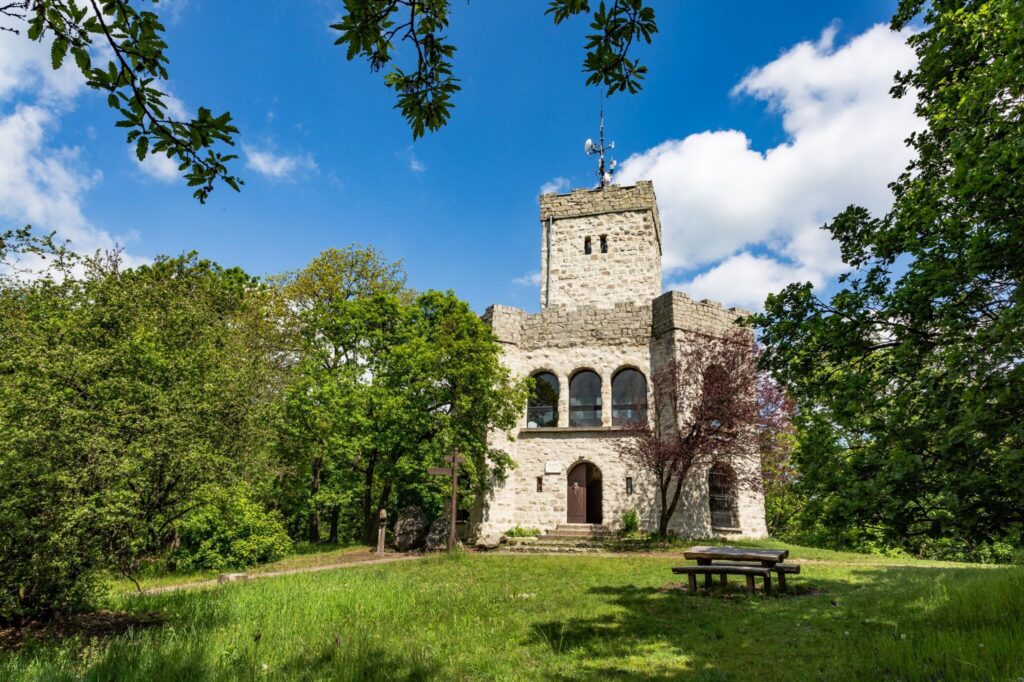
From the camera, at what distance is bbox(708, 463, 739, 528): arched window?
16.7 meters

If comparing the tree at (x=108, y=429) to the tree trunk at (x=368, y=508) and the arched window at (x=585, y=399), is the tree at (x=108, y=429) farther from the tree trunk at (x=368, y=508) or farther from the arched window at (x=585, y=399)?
the arched window at (x=585, y=399)

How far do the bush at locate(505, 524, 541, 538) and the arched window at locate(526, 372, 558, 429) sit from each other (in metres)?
3.54

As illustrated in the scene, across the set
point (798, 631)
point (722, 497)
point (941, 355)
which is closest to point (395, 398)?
point (722, 497)

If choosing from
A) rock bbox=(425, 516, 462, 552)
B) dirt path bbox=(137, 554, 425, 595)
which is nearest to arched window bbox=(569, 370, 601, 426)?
rock bbox=(425, 516, 462, 552)

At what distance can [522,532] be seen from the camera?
16938 mm

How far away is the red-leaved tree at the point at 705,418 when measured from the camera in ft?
49.3

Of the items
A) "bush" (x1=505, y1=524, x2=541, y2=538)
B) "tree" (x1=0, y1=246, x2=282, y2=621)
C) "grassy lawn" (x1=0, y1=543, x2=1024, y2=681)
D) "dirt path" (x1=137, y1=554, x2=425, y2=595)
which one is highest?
"tree" (x1=0, y1=246, x2=282, y2=621)

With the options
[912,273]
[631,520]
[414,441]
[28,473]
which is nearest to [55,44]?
[28,473]

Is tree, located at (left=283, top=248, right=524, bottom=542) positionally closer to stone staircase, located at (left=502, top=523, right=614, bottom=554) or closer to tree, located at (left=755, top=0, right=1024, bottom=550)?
stone staircase, located at (left=502, top=523, right=614, bottom=554)

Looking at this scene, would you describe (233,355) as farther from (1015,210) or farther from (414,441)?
(1015,210)

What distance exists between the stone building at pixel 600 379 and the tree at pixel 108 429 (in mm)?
8494

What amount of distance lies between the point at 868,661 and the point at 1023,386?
2.69 m

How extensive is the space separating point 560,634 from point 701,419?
1028 centimetres

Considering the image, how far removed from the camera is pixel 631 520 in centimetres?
1656
